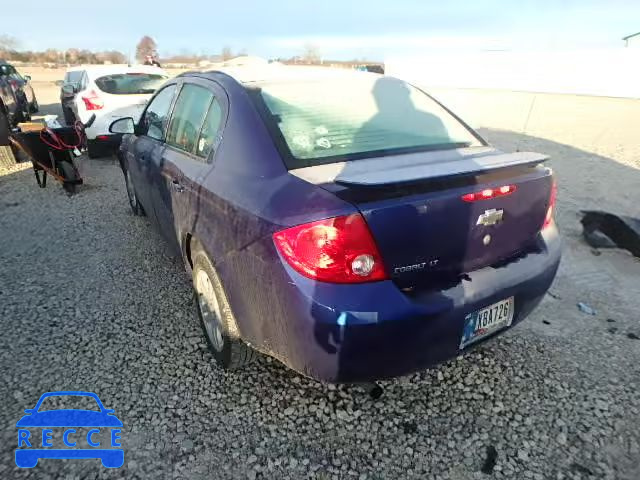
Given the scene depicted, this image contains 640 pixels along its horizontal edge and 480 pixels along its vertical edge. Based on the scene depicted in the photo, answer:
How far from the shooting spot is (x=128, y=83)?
28.2 ft

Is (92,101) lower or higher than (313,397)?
higher

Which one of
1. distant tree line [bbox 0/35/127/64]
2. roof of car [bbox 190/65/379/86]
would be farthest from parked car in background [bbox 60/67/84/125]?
distant tree line [bbox 0/35/127/64]

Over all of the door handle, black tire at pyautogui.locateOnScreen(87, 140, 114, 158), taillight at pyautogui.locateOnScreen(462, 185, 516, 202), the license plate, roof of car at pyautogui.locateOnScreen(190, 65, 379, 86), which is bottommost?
black tire at pyautogui.locateOnScreen(87, 140, 114, 158)

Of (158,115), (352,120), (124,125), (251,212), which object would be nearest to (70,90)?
(124,125)

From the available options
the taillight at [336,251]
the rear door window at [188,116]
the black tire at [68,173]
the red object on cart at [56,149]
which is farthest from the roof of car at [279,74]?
the black tire at [68,173]

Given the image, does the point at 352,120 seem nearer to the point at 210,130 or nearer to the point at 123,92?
the point at 210,130

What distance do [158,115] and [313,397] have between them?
2.64 m

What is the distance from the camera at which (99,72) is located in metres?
8.56

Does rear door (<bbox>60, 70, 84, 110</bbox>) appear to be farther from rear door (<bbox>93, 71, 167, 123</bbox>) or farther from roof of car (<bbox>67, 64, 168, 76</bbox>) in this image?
rear door (<bbox>93, 71, 167, 123</bbox>)

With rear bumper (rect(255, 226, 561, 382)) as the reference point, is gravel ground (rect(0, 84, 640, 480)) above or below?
below

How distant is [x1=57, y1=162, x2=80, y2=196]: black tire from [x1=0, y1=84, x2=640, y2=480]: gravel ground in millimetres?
2868

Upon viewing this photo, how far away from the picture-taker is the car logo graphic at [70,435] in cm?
214

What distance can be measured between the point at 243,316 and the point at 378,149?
3.74ft

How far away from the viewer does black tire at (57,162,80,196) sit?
6371 millimetres
